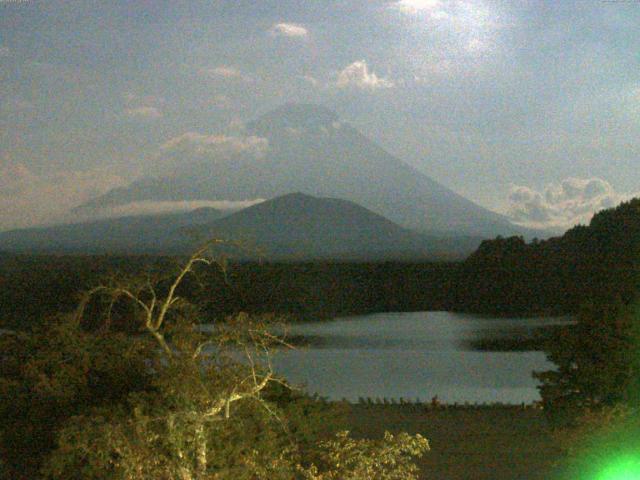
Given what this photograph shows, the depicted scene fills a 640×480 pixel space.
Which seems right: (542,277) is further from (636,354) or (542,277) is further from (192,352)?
(192,352)

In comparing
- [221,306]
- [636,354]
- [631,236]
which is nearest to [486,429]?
[636,354]

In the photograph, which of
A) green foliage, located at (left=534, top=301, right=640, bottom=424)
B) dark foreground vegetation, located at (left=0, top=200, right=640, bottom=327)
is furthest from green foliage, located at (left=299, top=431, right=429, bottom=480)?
dark foreground vegetation, located at (left=0, top=200, right=640, bottom=327)

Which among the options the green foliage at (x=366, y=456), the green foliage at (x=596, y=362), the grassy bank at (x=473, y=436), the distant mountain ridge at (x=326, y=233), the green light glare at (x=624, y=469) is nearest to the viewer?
the green foliage at (x=366, y=456)

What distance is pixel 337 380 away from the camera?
2678cm

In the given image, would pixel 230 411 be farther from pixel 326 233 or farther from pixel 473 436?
pixel 326 233

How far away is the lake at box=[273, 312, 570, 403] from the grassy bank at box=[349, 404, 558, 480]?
3.18 meters

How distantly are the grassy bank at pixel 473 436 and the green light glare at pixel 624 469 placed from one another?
1.80m

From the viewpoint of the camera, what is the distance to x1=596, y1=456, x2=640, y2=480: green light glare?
7.18 metres

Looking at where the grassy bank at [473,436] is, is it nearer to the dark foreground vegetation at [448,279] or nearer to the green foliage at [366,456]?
the green foliage at [366,456]

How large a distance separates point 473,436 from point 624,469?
4.80 meters

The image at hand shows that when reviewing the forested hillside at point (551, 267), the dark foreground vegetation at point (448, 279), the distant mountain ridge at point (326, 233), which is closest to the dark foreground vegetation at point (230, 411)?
the dark foreground vegetation at point (448, 279)

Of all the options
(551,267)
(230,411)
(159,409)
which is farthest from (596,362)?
(551,267)

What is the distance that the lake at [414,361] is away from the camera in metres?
23.8

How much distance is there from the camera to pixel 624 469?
730cm
